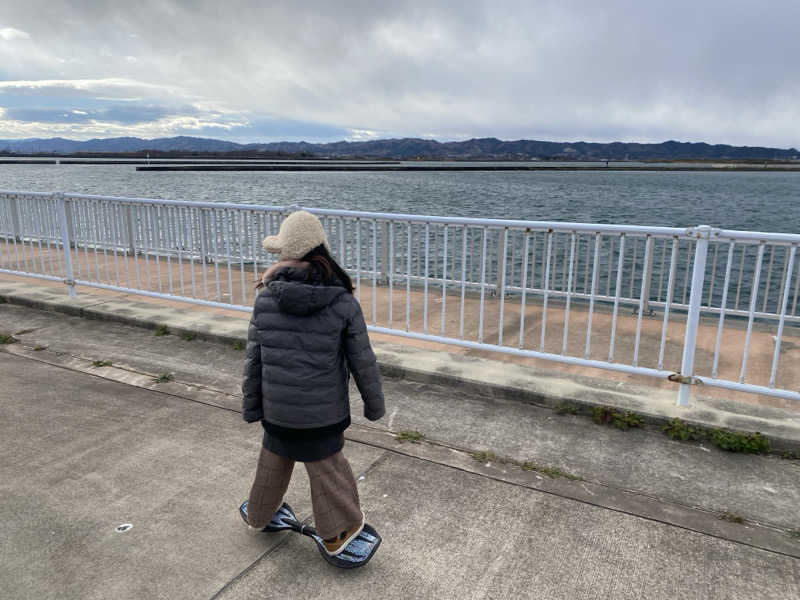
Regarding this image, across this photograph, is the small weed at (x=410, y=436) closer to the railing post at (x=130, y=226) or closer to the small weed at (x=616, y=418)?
the small weed at (x=616, y=418)

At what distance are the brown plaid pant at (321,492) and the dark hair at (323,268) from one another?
86cm

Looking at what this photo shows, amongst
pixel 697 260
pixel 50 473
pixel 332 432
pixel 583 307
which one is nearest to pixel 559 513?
pixel 332 432

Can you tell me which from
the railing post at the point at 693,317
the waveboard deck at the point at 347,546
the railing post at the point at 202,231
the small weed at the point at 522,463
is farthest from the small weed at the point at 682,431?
the railing post at the point at 202,231

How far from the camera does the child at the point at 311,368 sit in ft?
9.34

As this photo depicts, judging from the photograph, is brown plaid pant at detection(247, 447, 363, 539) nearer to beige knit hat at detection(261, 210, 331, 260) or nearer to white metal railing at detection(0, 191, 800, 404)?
beige knit hat at detection(261, 210, 331, 260)

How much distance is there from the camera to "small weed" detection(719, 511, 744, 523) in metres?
3.49

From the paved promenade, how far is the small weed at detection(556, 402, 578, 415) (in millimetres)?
113

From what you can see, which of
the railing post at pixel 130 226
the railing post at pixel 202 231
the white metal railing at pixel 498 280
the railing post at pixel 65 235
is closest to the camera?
the white metal railing at pixel 498 280

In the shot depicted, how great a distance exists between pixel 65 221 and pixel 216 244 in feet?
7.96

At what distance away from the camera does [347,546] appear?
307 cm

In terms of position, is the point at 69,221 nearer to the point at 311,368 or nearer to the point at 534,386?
the point at 534,386

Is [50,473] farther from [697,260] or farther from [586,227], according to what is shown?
[697,260]

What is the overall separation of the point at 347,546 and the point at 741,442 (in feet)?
9.47

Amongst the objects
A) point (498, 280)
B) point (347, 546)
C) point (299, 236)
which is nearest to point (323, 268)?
point (299, 236)
